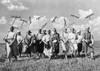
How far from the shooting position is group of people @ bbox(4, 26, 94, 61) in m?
13.2

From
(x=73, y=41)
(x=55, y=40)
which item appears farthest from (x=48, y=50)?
(x=73, y=41)

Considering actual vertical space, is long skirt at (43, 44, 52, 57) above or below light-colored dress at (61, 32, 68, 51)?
below

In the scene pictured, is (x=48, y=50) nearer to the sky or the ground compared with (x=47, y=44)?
nearer to the ground

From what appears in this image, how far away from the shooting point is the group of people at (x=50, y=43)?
43.4 feet

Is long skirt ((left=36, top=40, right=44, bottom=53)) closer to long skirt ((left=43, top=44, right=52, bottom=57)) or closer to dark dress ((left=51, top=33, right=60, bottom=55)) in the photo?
long skirt ((left=43, top=44, right=52, bottom=57))

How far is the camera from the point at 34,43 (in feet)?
52.9

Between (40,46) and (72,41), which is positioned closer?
(72,41)

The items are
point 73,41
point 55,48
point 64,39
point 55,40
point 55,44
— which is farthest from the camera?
point 73,41

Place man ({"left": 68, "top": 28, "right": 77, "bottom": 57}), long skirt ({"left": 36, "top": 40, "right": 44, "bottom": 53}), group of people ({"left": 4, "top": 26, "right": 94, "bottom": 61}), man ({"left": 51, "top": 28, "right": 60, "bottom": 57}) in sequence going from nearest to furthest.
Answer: group of people ({"left": 4, "top": 26, "right": 94, "bottom": 61}), man ({"left": 51, "top": 28, "right": 60, "bottom": 57}), man ({"left": 68, "top": 28, "right": 77, "bottom": 57}), long skirt ({"left": 36, "top": 40, "right": 44, "bottom": 53})

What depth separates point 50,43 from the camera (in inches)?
575

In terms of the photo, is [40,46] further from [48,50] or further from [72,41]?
[72,41]

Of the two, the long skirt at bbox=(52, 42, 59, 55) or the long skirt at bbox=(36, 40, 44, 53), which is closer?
the long skirt at bbox=(52, 42, 59, 55)

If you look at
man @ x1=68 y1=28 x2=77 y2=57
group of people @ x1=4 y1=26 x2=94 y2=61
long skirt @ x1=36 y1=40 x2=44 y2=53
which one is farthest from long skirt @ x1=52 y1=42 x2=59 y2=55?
long skirt @ x1=36 y1=40 x2=44 y2=53

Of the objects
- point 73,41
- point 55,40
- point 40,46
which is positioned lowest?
point 40,46
